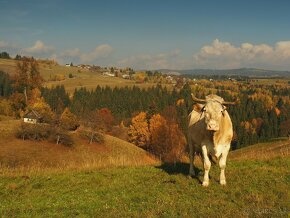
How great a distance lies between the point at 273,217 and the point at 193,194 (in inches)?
142

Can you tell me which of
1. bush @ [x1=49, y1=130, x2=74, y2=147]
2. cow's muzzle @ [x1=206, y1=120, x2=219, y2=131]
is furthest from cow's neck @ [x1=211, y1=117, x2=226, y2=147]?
bush @ [x1=49, y1=130, x2=74, y2=147]

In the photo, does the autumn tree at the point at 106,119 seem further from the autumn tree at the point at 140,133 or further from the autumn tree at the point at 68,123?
the autumn tree at the point at 68,123

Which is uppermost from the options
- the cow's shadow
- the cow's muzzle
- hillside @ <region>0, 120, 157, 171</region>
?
the cow's muzzle

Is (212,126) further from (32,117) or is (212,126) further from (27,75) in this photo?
(32,117)

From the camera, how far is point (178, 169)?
1798 cm

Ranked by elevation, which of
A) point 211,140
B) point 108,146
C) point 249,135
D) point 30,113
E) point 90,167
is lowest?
point 249,135

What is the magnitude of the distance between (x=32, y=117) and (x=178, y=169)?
84492mm

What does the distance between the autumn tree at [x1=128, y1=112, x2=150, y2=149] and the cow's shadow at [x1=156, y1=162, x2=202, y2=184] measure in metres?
110

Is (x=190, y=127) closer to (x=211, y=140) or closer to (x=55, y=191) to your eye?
(x=211, y=140)

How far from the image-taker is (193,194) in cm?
1341

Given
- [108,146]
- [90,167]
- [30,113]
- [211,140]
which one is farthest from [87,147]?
[211,140]

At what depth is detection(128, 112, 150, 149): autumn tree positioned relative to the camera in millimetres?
130750

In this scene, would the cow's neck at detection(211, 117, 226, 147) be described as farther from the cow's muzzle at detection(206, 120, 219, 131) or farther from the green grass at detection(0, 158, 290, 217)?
the green grass at detection(0, 158, 290, 217)

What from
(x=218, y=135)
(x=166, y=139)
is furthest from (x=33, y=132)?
(x=218, y=135)
